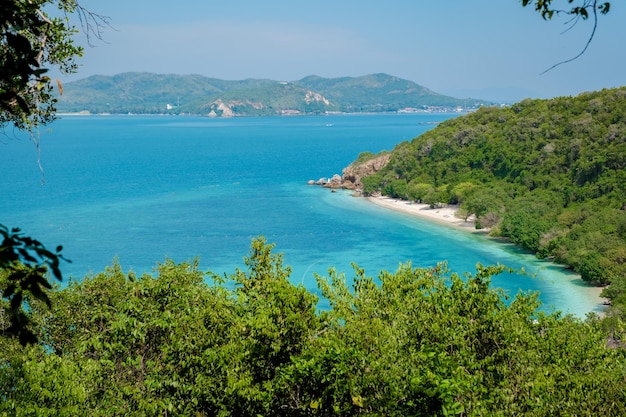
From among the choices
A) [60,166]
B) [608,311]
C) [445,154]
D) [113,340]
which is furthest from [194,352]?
[60,166]

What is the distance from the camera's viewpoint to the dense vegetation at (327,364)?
33.3 feet

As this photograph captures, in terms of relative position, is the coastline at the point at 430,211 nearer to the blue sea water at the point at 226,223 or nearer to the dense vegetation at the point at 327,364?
the blue sea water at the point at 226,223

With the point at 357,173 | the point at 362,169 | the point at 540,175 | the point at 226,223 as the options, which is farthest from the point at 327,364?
the point at 357,173

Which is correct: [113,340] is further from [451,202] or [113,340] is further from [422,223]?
[451,202]

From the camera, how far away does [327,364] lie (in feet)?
33.1

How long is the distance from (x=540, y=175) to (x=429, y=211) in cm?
1338

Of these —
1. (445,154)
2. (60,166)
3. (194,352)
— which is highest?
(194,352)

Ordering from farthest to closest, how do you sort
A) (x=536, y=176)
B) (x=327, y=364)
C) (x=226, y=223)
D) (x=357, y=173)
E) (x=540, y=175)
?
1. (x=357, y=173)
2. (x=226, y=223)
3. (x=536, y=176)
4. (x=540, y=175)
5. (x=327, y=364)

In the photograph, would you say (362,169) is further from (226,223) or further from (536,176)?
(536,176)

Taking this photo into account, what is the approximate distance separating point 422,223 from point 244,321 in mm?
57945

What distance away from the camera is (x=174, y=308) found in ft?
50.5

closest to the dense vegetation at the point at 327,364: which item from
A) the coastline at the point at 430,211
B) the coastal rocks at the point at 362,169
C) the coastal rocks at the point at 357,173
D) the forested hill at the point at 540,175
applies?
Result: the forested hill at the point at 540,175

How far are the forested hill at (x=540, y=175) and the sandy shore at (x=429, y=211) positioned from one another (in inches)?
42.6

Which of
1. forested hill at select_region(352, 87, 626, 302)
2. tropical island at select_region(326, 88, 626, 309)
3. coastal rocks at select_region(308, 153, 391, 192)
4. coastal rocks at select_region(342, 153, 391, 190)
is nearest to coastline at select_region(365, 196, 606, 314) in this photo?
tropical island at select_region(326, 88, 626, 309)
